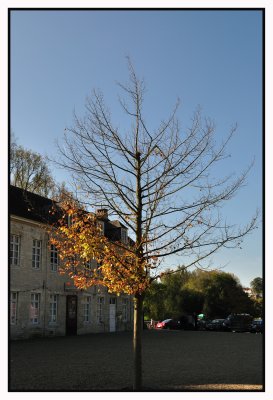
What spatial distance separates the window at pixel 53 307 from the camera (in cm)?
2653

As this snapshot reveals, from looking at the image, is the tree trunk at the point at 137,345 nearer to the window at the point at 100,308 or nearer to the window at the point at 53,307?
the window at the point at 53,307

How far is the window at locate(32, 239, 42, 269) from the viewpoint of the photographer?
25500 mm

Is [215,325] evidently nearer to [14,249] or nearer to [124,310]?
[124,310]

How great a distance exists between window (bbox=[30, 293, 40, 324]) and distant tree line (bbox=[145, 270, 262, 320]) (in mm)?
24855

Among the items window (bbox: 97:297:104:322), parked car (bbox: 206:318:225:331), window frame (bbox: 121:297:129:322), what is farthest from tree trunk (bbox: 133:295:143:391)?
parked car (bbox: 206:318:225:331)

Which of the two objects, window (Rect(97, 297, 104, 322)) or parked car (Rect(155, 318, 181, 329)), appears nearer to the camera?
window (Rect(97, 297, 104, 322))

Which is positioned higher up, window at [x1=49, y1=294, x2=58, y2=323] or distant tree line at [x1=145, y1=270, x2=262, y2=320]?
window at [x1=49, y1=294, x2=58, y2=323]

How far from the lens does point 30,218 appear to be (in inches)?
984

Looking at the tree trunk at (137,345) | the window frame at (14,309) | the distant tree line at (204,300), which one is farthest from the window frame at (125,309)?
the tree trunk at (137,345)

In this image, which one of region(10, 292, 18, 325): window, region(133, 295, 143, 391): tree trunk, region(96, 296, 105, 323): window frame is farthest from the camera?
region(96, 296, 105, 323): window frame

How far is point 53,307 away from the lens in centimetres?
2689

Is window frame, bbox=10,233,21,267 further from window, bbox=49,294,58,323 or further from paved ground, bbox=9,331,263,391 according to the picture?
paved ground, bbox=9,331,263,391
